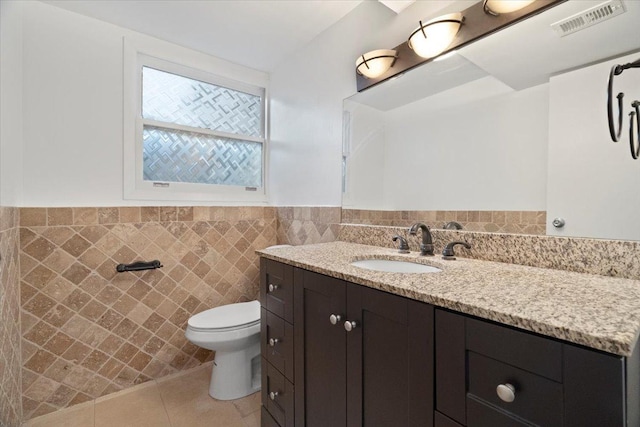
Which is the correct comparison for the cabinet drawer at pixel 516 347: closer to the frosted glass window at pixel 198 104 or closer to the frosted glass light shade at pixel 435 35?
the frosted glass light shade at pixel 435 35

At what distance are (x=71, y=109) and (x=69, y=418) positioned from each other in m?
1.79

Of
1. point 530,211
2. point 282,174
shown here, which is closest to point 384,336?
point 530,211

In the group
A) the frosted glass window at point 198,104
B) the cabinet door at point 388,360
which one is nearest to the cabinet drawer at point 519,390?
the cabinet door at point 388,360

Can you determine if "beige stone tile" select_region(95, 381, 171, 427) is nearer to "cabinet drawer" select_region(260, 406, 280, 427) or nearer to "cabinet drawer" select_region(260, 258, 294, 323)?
"cabinet drawer" select_region(260, 406, 280, 427)

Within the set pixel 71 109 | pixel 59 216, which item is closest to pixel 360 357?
pixel 59 216

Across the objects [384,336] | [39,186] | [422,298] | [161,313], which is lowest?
[161,313]

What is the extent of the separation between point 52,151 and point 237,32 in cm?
136

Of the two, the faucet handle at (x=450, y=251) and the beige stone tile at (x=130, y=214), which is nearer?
the faucet handle at (x=450, y=251)

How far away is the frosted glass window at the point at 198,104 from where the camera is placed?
2.04m

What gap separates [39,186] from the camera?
5.30 ft

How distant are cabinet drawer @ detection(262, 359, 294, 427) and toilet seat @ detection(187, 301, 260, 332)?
0.35 m

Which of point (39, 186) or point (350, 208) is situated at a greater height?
point (39, 186)

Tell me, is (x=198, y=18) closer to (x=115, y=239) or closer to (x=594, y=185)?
(x=115, y=239)

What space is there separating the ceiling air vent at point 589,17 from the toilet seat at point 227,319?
1972 mm
